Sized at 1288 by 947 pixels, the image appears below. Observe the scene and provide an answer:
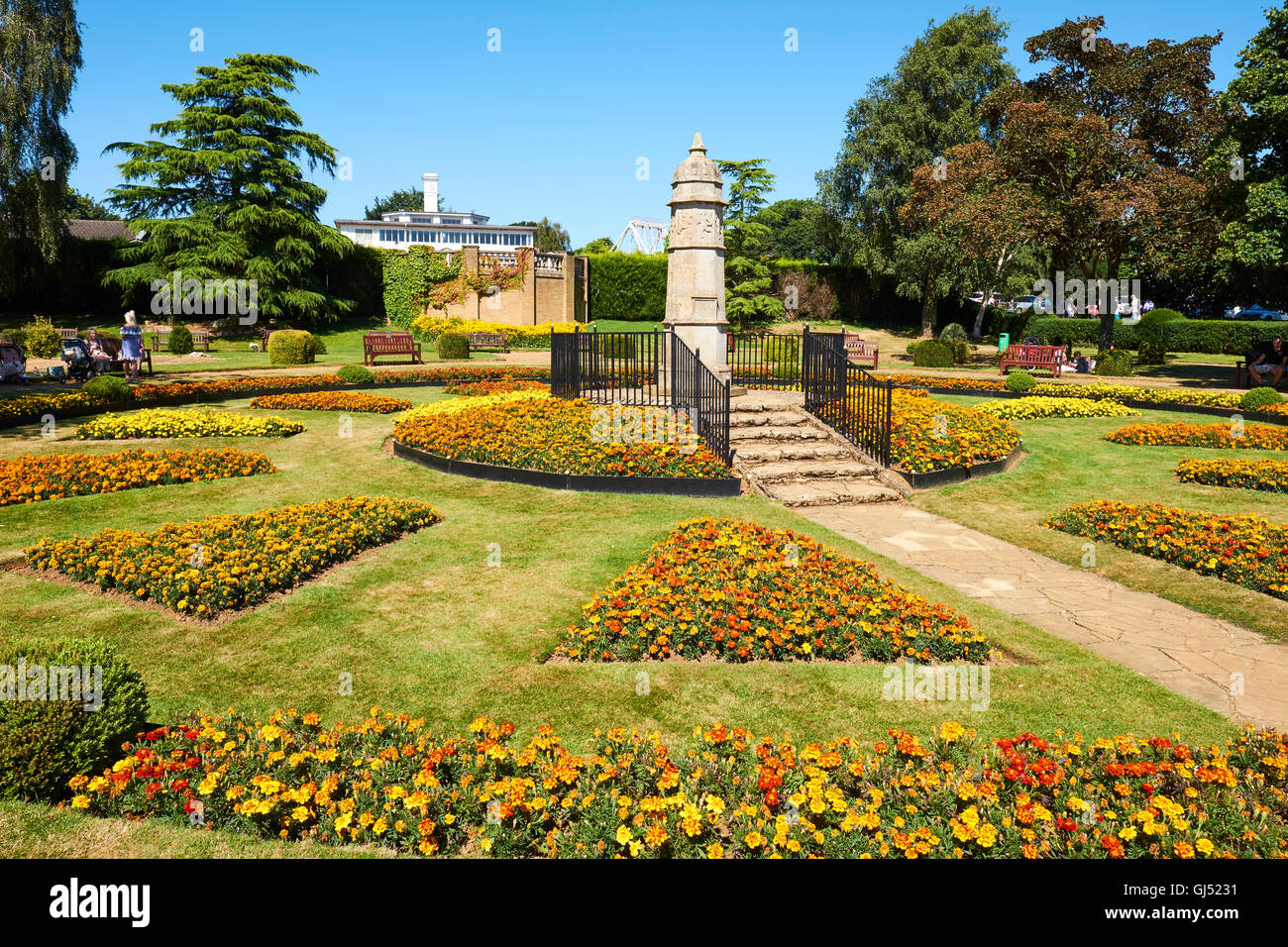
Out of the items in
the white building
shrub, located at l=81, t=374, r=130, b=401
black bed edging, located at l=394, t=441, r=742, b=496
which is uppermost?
the white building

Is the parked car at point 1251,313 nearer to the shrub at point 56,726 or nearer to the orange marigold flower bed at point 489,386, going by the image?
the orange marigold flower bed at point 489,386

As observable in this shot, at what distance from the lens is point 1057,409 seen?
55.7ft

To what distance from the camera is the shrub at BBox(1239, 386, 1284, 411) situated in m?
15.1

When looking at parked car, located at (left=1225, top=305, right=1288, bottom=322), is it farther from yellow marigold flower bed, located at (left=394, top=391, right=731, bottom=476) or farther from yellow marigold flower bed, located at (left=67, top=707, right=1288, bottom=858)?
yellow marigold flower bed, located at (left=67, top=707, right=1288, bottom=858)

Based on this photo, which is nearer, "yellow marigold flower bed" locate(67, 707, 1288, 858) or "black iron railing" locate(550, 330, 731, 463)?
"yellow marigold flower bed" locate(67, 707, 1288, 858)

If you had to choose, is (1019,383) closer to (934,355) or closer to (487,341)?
(934,355)

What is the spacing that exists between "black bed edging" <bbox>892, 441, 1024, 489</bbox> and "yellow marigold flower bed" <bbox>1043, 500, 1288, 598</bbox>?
204cm

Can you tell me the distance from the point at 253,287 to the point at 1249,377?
36.3m

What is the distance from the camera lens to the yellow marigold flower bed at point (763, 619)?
222 inches

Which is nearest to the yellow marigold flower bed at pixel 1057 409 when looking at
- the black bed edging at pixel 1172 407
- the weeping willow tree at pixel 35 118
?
the black bed edging at pixel 1172 407

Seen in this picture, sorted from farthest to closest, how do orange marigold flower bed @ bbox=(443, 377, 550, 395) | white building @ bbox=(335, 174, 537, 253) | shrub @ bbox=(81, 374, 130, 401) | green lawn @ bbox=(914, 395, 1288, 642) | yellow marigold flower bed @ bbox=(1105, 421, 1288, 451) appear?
white building @ bbox=(335, 174, 537, 253) → orange marigold flower bed @ bbox=(443, 377, 550, 395) → shrub @ bbox=(81, 374, 130, 401) → yellow marigold flower bed @ bbox=(1105, 421, 1288, 451) → green lawn @ bbox=(914, 395, 1288, 642)

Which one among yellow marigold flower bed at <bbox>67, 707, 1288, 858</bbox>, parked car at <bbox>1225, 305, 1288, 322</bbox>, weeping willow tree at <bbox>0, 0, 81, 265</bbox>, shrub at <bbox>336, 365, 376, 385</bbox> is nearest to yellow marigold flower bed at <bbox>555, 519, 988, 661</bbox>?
yellow marigold flower bed at <bbox>67, 707, 1288, 858</bbox>
